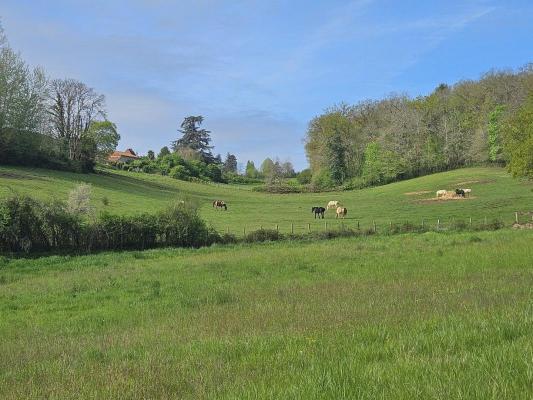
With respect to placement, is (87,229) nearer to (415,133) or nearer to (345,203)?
(345,203)

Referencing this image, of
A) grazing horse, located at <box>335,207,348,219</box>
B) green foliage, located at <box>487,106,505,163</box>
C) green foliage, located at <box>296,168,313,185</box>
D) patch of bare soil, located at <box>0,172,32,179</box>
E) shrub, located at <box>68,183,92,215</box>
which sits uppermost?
green foliage, located at <box>487,106,505,163</box>

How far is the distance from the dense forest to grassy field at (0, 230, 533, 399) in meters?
73.3

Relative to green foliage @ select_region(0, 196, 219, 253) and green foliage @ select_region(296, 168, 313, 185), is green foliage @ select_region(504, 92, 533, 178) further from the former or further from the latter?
green foliage @ select_region(296, 168, 313, 185)

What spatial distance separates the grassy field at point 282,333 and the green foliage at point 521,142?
25950 mm

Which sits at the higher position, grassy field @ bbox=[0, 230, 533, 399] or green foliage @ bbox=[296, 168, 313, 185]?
green foliage @ bbox=[296, 168, 313, 185]

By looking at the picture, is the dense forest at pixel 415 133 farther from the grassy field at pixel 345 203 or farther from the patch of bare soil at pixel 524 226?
the patch of bare soil at pixel 524 226

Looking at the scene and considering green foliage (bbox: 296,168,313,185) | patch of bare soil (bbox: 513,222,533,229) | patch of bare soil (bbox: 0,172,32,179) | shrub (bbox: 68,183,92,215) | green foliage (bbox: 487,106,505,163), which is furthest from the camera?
green foliage (bbox: 296,168,313,185)

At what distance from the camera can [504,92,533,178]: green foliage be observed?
43906 millimetres

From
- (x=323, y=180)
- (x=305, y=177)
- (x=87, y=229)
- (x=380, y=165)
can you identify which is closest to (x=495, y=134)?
(x=380, y=165)

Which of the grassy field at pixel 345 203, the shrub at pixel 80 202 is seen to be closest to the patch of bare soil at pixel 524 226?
the grassy field at pixel 345 203

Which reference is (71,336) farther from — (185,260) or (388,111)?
(388,111)

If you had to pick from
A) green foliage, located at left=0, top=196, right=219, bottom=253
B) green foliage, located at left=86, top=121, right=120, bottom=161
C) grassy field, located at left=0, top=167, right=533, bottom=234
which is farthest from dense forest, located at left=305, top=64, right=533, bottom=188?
green foliage, located at left=0, top=196, right=219, bottom=253

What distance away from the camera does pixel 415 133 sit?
355ft

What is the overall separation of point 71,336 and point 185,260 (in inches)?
677
